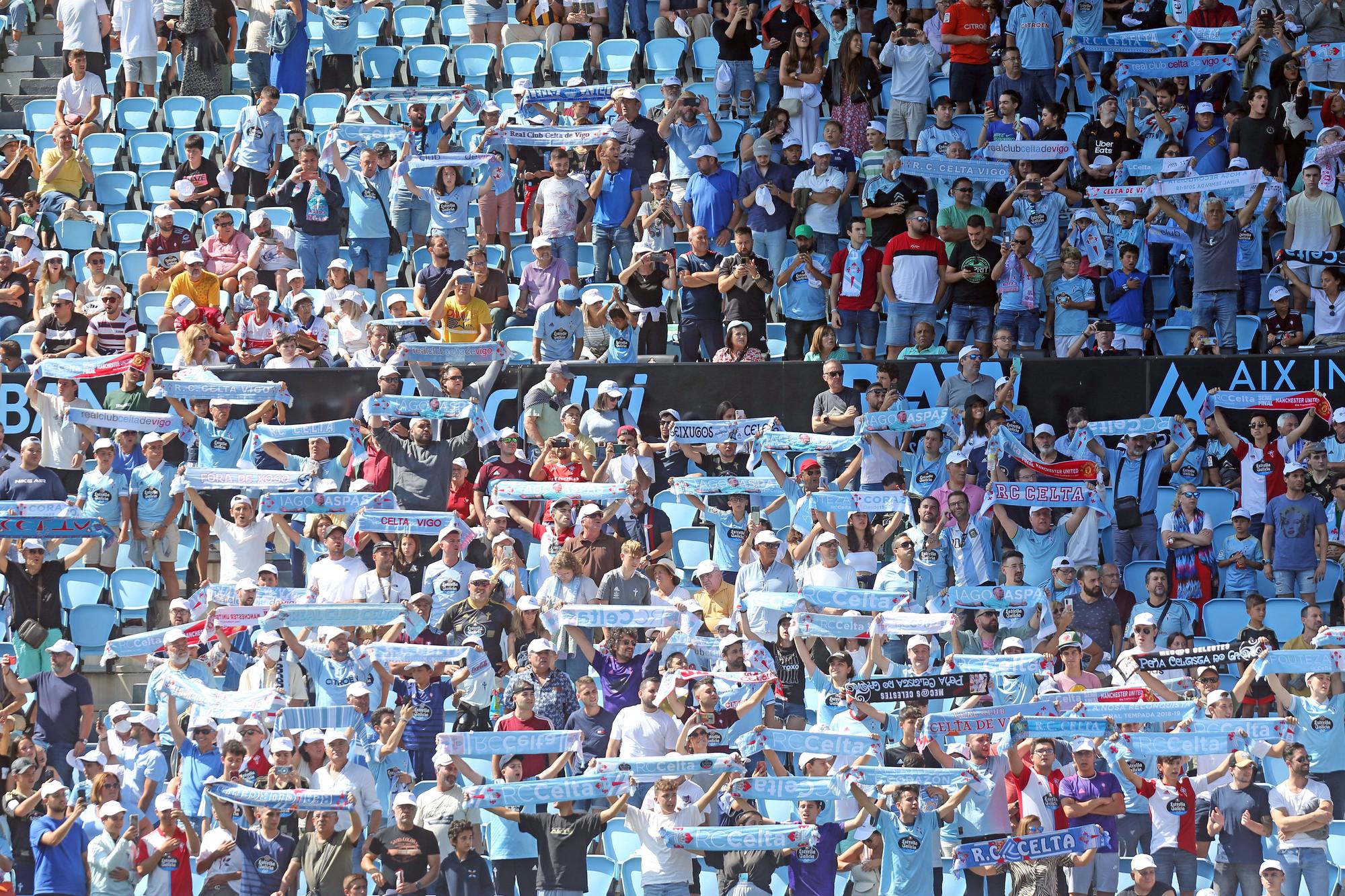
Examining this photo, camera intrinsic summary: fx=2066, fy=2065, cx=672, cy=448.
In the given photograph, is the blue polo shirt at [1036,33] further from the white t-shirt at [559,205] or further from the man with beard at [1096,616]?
the man with beard at [1096,616]

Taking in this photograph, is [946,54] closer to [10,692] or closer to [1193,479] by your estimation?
[1193,479]

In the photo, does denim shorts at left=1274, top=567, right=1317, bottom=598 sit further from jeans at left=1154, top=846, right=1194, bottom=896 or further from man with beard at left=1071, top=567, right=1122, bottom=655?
jeans at left=1154, top=846, right=1194, bottom=896

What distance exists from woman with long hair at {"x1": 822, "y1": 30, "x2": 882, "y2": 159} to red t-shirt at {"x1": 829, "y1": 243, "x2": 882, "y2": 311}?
1844mm

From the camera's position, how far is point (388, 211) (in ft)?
65.4

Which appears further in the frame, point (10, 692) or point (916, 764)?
point (10, 692)

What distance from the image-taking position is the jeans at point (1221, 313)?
61.7 feet

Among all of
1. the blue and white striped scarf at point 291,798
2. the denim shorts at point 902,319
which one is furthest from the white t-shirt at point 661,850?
the denim shorts at point 902,319

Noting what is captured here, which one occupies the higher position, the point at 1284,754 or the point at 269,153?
the point at 269,153

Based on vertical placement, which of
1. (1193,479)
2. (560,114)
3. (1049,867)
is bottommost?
(1049,867)

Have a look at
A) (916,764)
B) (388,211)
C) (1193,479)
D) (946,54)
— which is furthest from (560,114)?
(916,764)

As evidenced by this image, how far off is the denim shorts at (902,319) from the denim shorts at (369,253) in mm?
4928

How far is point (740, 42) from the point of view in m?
21.4

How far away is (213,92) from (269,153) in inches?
90.5

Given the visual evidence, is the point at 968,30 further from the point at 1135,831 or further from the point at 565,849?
A: the point at 565,849
